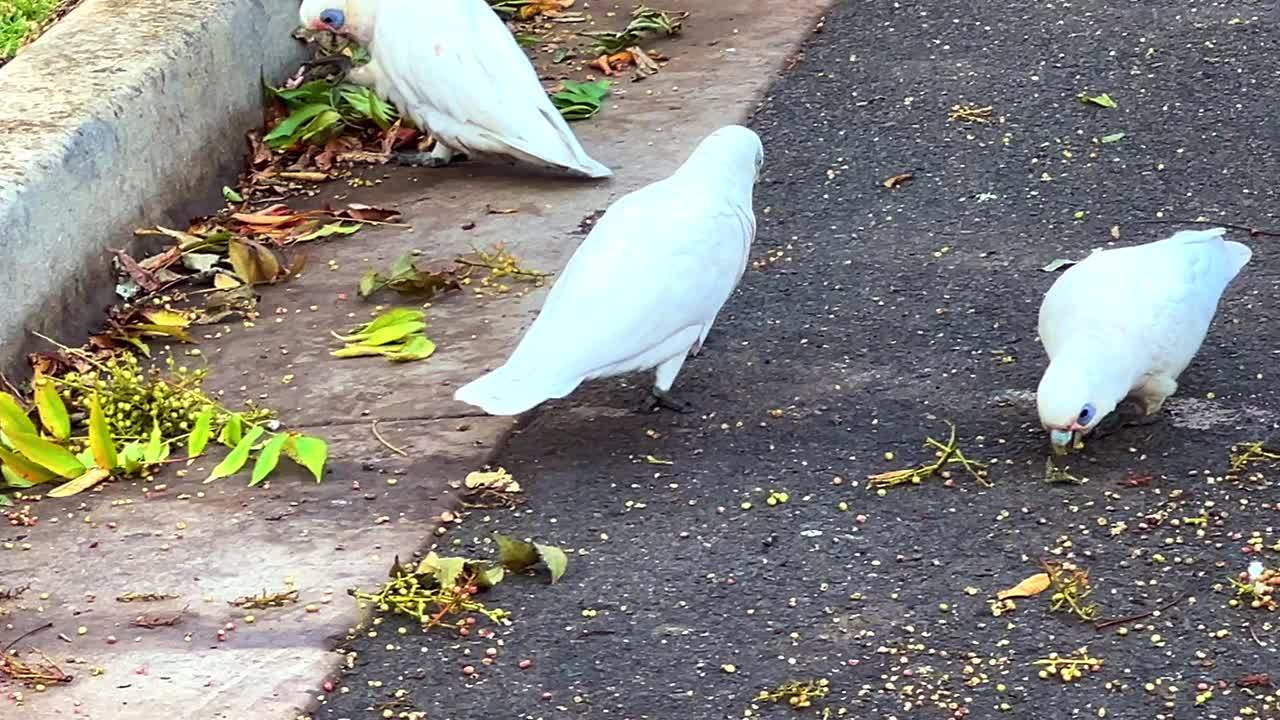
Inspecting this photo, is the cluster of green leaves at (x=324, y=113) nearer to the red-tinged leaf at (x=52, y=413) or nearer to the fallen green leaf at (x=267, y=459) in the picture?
the red-tinged leaf at (x=52, y=413)

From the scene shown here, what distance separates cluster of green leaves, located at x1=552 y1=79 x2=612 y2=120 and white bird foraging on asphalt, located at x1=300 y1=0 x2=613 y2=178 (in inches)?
19.3

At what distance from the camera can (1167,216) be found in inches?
181

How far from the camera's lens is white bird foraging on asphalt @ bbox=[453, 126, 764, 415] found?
3541 mm

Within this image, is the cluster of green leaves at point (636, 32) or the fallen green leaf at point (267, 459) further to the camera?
the cluster of green leaves at point (636, 32)

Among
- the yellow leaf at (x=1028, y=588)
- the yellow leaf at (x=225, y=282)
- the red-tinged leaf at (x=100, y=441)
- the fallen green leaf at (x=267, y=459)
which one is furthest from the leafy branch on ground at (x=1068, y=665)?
the yellow leaf at (x=225, y=282)

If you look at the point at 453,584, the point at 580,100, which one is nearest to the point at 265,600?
the point at 453,584

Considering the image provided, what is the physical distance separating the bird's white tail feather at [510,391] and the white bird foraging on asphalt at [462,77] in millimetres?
1526

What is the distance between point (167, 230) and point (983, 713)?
2.90 metres

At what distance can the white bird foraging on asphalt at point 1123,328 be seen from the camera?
338cm

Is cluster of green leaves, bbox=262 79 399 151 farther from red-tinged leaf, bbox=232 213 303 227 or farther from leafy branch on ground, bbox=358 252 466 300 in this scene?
leafy branch on ground, bbox=358 252 466 300

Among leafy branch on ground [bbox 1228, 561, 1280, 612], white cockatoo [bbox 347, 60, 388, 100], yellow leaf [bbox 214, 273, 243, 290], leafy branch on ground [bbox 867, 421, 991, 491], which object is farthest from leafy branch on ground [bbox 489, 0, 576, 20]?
leafy branch on ground [bbox 1228, 561, 1280, 612]

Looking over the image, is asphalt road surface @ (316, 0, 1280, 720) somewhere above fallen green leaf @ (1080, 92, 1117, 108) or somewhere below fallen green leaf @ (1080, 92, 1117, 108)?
above

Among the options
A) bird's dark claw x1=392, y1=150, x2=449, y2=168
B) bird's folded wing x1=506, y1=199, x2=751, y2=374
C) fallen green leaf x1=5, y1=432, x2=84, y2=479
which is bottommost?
bird's dark claw x1=392, y1=150, x2=449, y2=168

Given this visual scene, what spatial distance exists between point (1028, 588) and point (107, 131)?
2.77 meters
